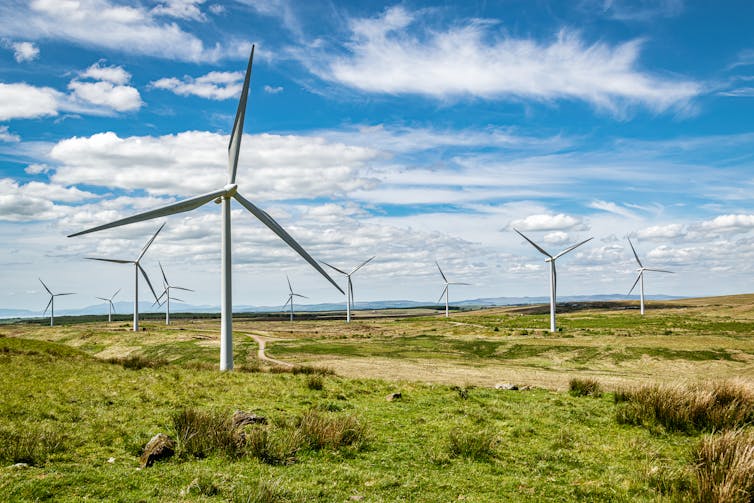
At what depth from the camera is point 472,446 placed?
14.2 metres

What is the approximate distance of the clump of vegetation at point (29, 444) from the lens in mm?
12000

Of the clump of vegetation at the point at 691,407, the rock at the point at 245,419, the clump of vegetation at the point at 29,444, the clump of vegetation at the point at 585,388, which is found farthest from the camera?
the clump of vegetation at the point at 585,388

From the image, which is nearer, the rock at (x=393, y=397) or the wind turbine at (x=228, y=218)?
the rock at (x=393, y=397)

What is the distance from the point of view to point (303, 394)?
78.6 feet

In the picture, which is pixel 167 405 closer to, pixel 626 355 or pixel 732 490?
pixel 732 490

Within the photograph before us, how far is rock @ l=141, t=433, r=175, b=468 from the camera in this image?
12.3 meters

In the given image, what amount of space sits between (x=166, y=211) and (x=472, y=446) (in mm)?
23690

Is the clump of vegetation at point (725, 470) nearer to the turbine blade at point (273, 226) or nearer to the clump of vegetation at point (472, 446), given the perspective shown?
the clump of vegetation at point (472, 446)

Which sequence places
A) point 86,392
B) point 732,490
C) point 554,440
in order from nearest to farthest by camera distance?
point 732,490, point 554,440, point 86,392

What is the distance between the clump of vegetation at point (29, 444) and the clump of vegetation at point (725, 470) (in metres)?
14.4

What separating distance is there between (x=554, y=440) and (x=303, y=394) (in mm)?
12056

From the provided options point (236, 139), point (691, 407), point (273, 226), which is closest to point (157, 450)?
point (691, 407)

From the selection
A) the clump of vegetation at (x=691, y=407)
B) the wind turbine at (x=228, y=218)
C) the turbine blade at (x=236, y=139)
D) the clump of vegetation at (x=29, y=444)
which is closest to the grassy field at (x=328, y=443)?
the clump of vegetation at (x=29, y=444)

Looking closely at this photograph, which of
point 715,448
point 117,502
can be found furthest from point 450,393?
point 117,502
